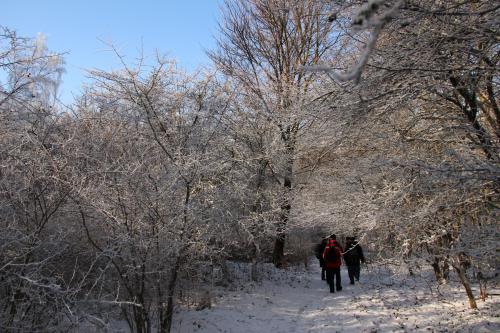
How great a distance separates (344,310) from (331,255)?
6.67 feet

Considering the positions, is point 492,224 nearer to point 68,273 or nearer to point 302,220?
point 68,273

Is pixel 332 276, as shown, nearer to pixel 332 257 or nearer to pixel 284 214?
pixel 332 257

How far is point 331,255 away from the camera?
10.3 meters

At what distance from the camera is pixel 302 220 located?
36.2 ft

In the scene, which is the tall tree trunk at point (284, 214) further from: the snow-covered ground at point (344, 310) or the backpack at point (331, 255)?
the snow-covered ground at point (344, 310)

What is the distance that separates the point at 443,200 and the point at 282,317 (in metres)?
4.22

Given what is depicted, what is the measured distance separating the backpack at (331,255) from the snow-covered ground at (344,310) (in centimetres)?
88

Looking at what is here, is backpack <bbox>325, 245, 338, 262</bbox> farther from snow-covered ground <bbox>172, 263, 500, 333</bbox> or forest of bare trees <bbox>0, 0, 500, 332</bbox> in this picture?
forest of bare trees <bbox>0, 0, 500, 332</bbox>

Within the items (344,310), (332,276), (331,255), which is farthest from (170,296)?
(332,276)

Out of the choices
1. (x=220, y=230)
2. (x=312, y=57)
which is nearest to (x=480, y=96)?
(x=220, y=230)

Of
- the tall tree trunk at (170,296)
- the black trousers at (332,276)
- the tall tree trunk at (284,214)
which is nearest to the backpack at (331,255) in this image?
the black trousers at (332,276)

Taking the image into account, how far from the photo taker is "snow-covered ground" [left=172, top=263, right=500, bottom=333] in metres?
6.94

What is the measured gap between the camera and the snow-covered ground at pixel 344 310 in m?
6.94

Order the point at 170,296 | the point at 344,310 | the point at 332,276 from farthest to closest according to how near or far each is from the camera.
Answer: the point at 332,276, the point at 344,310, the point at 170,296
